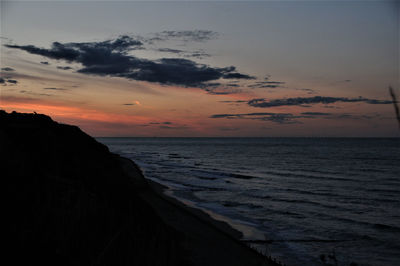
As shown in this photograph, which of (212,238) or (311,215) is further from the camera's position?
(311,215)

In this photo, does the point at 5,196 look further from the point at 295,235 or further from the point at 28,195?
the point at 295,235

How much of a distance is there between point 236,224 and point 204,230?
278 centimetres

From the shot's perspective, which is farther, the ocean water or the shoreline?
the ocean water

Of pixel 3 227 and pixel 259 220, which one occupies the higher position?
pixel 3 227

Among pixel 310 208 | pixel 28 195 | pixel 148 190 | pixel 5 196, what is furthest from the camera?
pixel 148 190

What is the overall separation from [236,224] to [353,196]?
12697 millimetres

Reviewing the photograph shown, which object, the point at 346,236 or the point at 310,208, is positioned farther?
the point at 310,208

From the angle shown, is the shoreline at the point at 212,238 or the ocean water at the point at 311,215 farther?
the ocean water at the point at 311,215

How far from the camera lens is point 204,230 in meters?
13.3

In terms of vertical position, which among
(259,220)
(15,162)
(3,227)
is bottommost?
(259,220)

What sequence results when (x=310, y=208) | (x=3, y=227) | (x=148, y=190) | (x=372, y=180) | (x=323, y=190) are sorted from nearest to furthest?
1. (x=3, y=227)
2. (x=310, y=208)
3. (x=148, y=190)
4. (x=323, y=190)
5. (x=372, y=180)

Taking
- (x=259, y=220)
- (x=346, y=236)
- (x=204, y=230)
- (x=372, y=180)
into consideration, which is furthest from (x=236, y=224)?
(x=372, y=180)

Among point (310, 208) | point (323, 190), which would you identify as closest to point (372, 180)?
point (323, 190)

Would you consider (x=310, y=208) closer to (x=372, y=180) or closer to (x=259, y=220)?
(x=259, y=220)
